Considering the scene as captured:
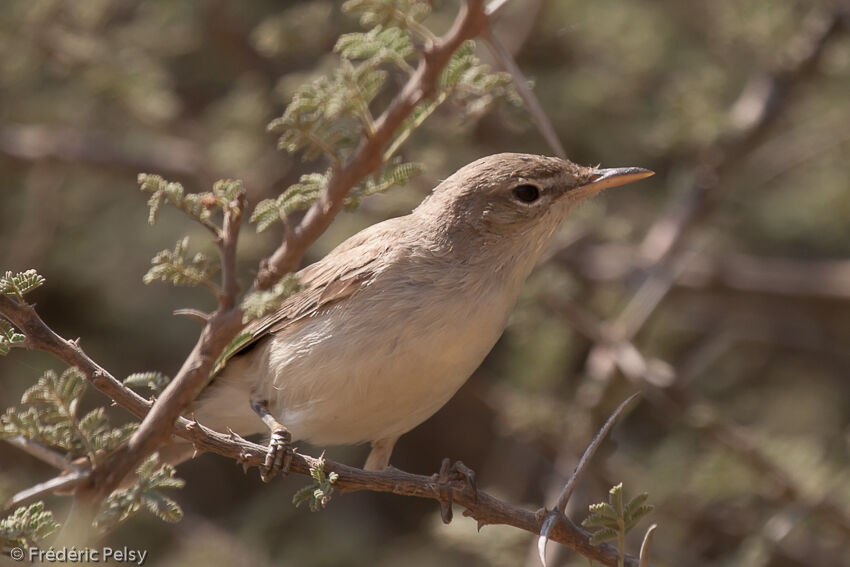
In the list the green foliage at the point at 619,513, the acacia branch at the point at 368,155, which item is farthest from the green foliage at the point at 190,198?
the green foliage at the point at 619,513

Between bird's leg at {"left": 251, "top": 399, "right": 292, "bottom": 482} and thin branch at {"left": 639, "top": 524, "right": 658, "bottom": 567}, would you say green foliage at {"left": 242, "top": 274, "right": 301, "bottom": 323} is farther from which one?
thin branch at {"left": 639, "top": 524, "right": 658, "bottom": 567}

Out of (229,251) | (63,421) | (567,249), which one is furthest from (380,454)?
(567,249)

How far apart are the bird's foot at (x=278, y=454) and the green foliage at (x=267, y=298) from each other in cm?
86

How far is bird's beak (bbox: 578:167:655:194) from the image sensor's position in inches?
146

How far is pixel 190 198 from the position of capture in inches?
97.7

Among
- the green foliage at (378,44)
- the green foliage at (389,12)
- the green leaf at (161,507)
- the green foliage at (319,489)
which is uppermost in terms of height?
the green foliage at (389,12)

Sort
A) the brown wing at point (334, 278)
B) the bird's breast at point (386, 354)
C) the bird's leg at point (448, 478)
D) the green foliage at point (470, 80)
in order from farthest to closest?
1. the brown wing at point (334, 278)
2. the bird's breast at point (386, 354)
3. the bird's leg at point (448, 478)
4. the green foliage at point (470, 80)

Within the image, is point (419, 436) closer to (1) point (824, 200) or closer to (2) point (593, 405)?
(2) point (593, 405)

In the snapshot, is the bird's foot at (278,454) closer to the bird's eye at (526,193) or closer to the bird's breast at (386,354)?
the bird's breast at (386,354)

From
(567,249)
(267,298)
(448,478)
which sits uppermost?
(267,298)

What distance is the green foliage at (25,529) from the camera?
2.35 meters

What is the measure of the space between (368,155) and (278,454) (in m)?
1.22

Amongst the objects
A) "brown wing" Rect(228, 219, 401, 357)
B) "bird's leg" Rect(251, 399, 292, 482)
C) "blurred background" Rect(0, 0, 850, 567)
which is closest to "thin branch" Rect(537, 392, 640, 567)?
"bird's leg" Rect(251, 399, 292, 482)

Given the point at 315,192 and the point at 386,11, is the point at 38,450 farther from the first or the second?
the point at 386,11
